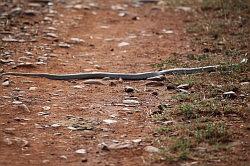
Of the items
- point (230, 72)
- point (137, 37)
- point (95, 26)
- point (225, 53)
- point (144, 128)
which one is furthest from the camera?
point (95, 26)

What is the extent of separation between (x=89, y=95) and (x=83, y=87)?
300 mm

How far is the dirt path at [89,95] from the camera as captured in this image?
4805mm

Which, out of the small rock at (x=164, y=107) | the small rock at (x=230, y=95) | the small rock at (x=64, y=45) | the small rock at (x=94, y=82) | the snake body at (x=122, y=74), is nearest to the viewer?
the small rock at (x=164, y=107)

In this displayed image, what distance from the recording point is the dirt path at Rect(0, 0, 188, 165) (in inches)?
189

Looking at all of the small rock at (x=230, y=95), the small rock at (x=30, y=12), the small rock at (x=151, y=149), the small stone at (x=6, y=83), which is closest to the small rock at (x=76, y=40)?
the small rock at (x=30, y=12)

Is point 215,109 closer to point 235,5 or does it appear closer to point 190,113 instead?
point 190,113

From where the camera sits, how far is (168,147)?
15.6ft

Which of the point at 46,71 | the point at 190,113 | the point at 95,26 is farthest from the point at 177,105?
the point at 95,26

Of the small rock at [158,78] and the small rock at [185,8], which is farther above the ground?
the small rock at [185,8]

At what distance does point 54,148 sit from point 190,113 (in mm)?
1340

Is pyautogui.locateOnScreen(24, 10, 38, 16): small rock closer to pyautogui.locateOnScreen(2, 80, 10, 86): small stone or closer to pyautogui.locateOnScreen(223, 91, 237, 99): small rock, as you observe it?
pyautogui.locateOnScreen(2, 80, 10, 86): small stone

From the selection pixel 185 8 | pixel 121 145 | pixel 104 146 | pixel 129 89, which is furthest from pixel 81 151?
pixel 185 8

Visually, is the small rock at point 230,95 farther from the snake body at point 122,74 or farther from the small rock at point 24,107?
the small rock at point 24,107

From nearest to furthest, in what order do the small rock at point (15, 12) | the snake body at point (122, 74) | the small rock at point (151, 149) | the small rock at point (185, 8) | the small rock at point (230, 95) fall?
1. the small rock at point (151, 149)
2. the small rock at point (230, 95)
3. the snake body at point (122, 74)
4. the small rock at point (15, 12)
5. the small rock at point (185, 8)
